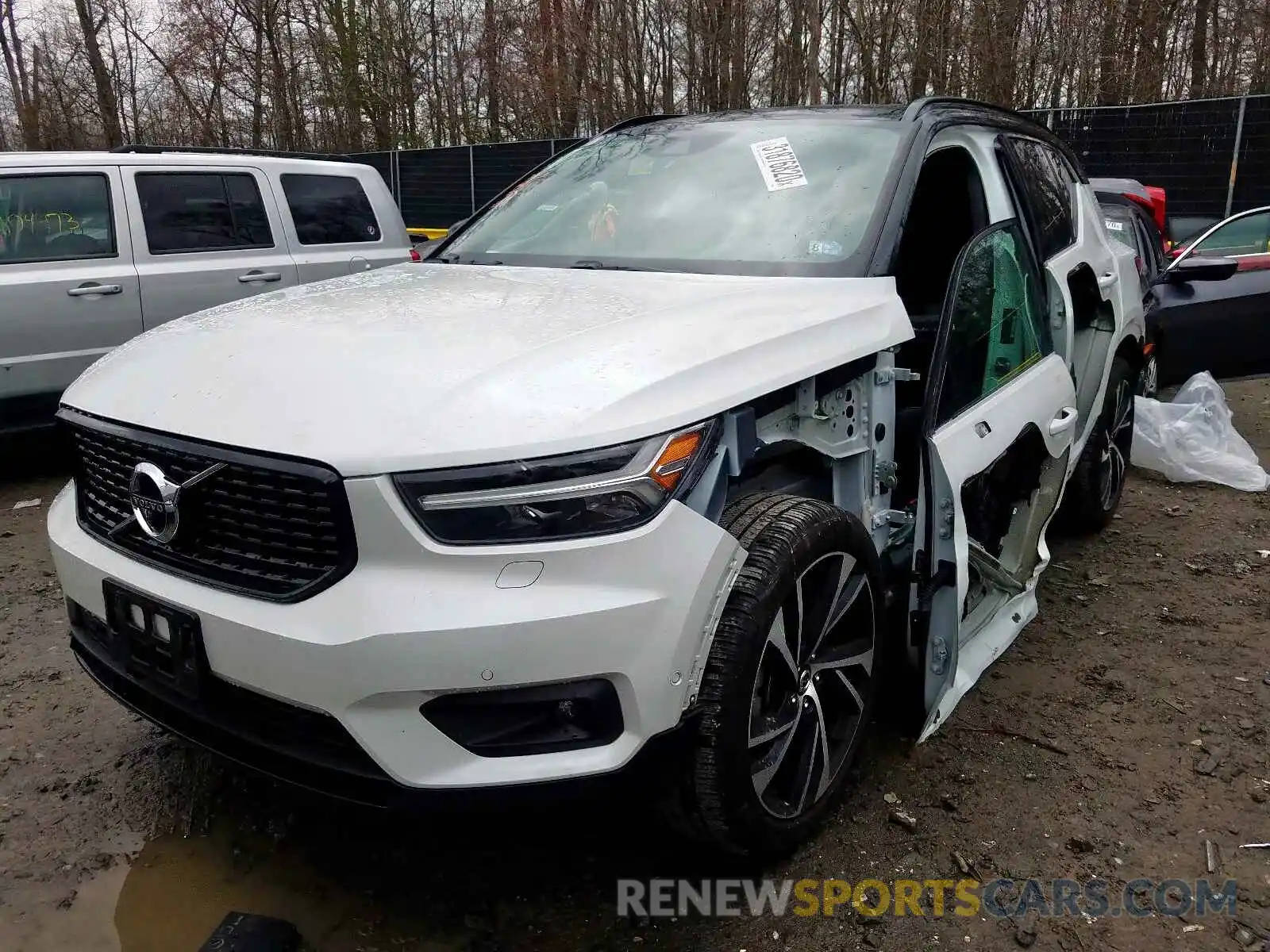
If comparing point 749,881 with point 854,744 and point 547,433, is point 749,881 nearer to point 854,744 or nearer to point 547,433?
point 854,744

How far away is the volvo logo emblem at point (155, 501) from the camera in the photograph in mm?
2104

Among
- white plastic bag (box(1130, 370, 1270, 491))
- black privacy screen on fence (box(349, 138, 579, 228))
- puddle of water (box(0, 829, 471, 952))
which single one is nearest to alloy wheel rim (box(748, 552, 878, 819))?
puddle of water (box(0, 829, 471, 952))

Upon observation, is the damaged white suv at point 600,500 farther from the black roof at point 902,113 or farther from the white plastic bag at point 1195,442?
the white plastic bag at point 1195,442

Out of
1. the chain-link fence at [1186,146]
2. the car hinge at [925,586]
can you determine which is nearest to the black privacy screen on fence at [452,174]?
the chain-link fence at [1186,146]

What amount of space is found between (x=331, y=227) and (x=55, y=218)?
174 cm

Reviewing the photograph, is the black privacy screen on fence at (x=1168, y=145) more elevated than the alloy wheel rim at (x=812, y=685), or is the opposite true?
the black privacy screen on fence at (x=1168, y=145)

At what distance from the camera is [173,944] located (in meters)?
2.25

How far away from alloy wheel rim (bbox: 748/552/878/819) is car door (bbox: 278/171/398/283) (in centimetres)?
477

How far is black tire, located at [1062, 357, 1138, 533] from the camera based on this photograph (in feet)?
15.0

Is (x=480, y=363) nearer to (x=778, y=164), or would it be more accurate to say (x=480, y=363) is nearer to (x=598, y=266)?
(x=598, y=266)

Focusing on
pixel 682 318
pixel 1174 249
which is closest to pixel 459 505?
pixel 682 318

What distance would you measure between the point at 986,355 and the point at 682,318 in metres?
1.08

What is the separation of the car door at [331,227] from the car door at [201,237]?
0.45ft

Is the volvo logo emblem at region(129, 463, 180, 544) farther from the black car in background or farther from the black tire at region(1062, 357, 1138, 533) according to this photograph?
the black car in background
